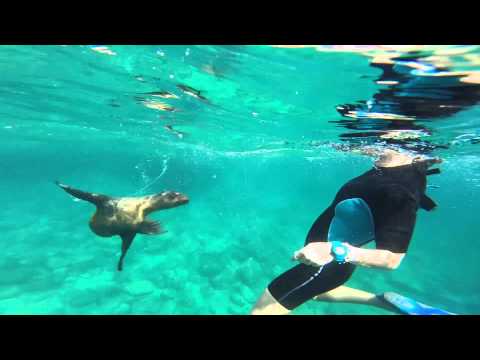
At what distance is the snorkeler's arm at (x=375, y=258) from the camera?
3.60 metres

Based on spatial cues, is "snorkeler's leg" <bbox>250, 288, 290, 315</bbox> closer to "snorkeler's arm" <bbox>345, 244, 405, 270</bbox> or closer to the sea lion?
"snorkeler's arm" <bbox>345, 244, 405, 270</bbox>

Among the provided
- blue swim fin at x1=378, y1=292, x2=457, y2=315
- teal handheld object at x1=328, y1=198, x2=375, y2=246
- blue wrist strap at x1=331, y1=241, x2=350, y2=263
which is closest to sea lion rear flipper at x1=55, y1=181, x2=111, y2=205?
teal handheld object at x1=328, y1=198, x2=375, y2=246

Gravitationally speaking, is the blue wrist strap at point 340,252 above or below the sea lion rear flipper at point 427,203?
below

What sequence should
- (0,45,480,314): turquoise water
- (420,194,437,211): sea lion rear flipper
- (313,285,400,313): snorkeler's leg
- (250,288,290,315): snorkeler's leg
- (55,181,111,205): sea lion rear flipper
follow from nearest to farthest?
1. (250,288,290,315): snorkeler's leg
2. (420,194,437,211): sea lion rear flipper
3. (313,285,400,313): snorkeler's leg
4. (55,181,111,205): sea lion rear flipper
5. (0,45,480,314): turquoise water

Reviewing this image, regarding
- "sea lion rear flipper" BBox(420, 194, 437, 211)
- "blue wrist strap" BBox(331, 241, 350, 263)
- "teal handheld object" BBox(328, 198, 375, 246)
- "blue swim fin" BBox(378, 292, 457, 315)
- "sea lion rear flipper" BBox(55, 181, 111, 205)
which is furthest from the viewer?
"sea lion rear flipper" BBox(55, 181, 111, 205)

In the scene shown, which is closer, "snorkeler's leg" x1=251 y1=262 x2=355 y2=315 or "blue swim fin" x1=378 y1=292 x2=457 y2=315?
"blue swim fin" x1=378 y1=292 x2=457 y2=315

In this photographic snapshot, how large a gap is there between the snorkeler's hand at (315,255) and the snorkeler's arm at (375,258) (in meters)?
0.24

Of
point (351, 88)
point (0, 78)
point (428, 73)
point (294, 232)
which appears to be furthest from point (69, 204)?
point (428, 73)

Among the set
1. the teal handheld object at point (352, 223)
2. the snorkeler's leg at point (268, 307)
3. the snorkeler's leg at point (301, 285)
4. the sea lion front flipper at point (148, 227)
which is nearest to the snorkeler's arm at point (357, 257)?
the teal handheld object at point (352, 223)

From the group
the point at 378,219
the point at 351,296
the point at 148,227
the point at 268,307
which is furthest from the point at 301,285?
the point at 148,227

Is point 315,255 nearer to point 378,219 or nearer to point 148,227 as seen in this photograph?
point 378,219

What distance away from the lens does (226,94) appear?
514 inches

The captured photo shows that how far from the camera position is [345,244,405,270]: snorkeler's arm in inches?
142

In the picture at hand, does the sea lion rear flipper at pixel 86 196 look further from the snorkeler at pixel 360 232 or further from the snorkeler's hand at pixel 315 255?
the snorkeler's hand at pixel 315 255
